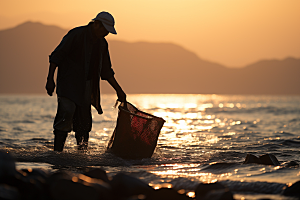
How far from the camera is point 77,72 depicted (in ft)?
13.7

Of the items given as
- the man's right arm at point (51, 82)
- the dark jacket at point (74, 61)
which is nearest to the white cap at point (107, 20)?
the dark jacket at point (74, 61)

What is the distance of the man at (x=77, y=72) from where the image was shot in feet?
13.3

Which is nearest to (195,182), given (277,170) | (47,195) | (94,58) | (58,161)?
(277,170)

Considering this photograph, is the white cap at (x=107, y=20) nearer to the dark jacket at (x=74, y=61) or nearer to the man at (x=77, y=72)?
the man at (x=77, y=72)

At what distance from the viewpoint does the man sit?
4062 millimetres

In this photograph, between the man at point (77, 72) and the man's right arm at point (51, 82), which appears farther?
the man at point (77, 72)

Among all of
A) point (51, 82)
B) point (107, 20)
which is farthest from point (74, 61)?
point (107, 20)

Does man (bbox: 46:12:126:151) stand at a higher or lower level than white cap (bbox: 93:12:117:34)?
lower

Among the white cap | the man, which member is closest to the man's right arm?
the man

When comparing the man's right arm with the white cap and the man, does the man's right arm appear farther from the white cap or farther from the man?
the white cap

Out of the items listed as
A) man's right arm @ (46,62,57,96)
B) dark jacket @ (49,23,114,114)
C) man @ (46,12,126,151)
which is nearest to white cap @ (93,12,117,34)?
man @ (46,12,126,151)

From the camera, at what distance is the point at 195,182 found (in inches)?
121

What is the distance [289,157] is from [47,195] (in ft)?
13.7

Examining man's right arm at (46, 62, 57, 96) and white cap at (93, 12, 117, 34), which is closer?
man's right arm at (46, 62, 57, 96)
